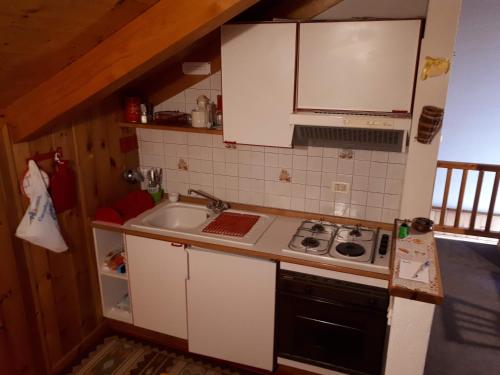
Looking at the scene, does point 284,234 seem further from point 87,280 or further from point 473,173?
point 473,173

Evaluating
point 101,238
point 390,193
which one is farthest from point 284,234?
point 101,238

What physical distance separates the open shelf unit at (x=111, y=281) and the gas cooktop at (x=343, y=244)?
1.17 meters

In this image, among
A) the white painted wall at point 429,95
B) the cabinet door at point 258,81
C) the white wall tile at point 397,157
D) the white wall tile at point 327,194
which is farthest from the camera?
the white wall tile at point 327,194

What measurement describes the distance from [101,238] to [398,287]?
1.84 m

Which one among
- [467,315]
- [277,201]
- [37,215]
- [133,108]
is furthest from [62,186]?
[467,315]

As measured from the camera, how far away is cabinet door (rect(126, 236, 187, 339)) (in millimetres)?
2477

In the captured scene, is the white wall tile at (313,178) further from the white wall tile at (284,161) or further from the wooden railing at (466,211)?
the wooden railing at (466,211)

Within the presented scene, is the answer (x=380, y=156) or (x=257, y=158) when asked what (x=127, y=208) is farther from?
(x=380, y=156)

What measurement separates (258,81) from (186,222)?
1.21m

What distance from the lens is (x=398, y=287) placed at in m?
1.67

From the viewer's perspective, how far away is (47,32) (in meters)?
1.52

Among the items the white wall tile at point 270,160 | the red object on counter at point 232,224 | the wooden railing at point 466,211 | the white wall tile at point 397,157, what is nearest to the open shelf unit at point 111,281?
the red object on counter at point 232,224

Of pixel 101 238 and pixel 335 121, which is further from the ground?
pixel 335 121

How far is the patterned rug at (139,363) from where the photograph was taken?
8.28 feet
